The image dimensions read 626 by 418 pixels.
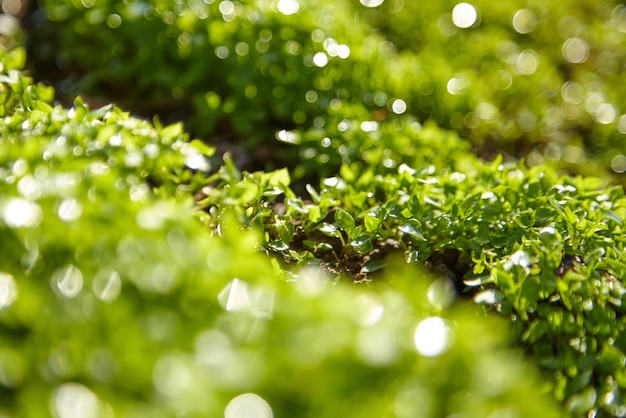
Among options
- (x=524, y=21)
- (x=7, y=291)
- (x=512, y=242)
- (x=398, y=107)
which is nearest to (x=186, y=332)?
(x=7, y=291)

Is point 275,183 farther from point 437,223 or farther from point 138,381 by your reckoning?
point 138,381

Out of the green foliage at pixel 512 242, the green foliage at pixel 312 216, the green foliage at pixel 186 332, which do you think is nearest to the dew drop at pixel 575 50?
the green foliage at pixel 312 216

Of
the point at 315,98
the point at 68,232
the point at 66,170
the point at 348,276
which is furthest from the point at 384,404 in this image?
the point at 315,98

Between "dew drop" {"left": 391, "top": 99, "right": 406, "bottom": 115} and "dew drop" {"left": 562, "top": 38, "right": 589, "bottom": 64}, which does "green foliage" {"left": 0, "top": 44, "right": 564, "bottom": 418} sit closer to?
"dew drop" {"left": 391, "top": 99, "right": 406, "bottom": 115}

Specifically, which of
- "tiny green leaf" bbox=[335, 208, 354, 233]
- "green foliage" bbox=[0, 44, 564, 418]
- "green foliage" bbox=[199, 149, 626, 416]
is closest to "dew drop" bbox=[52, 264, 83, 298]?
"green foliage" bbox=[0, 44, 564, 418]

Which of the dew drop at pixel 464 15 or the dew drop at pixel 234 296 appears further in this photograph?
the dew drop at pixel 464 15

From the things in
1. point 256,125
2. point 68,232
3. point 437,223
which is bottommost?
point 256,125

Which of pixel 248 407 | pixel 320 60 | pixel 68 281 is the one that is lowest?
pixel 320 60

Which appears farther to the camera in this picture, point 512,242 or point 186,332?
point 512,242

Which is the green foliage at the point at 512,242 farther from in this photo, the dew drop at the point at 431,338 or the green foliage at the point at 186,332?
the dew drop at the point at 431,338

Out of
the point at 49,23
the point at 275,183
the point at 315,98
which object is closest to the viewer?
the point at 275,183

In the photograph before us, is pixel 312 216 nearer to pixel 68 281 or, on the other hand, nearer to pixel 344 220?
pixel 344 220
